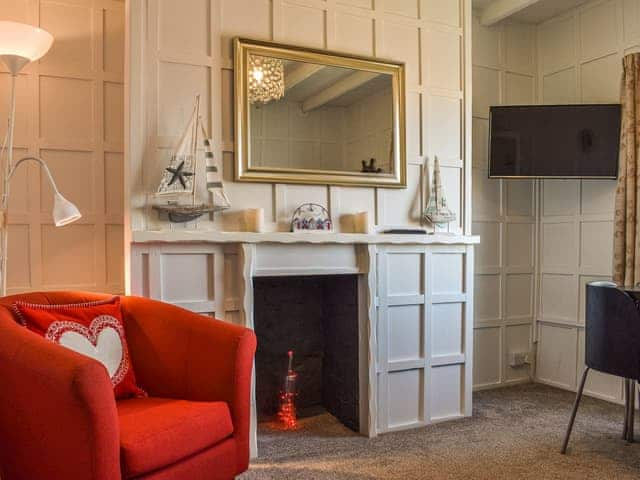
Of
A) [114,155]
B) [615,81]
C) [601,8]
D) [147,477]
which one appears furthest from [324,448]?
[601,8]

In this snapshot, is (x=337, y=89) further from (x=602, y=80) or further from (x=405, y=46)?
(x=602, y=80)

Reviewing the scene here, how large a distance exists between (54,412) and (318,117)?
1974mm

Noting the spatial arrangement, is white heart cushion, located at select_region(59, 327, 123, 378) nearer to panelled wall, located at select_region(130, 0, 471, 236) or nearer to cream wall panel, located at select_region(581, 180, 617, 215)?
panelled wall, located at select_region(130, 0, 471, 236)

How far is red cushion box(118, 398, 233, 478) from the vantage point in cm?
162

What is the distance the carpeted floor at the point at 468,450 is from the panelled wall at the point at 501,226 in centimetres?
67

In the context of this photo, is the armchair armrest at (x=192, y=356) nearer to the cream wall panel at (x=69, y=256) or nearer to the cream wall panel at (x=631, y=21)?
the cream wall panel at (x=69, y=256)

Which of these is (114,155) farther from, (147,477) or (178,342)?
(147,477)

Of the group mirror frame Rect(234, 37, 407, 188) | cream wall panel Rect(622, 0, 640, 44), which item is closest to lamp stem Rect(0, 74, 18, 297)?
mirror frame Rect(234, 37, 407, 188)

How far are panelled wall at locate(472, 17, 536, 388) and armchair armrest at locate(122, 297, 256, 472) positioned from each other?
7.69ft

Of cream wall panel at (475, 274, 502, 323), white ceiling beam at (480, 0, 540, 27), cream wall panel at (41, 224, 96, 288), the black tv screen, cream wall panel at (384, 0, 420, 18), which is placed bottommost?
cream wall panel at (475, 274, 502, 323)

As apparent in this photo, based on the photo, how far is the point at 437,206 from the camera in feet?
10.5

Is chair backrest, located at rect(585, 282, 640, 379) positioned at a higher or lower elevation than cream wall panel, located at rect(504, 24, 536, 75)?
lower

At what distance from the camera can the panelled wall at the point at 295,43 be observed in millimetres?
2566

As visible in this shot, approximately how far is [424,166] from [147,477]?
228cm
